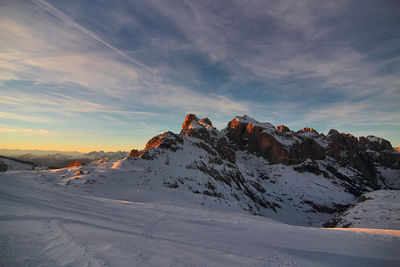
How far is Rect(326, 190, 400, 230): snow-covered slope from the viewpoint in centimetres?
2125

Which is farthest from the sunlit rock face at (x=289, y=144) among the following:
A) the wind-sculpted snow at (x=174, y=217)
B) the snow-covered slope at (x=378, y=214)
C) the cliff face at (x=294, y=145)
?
the snow-covered slope at (x=378, y=214)

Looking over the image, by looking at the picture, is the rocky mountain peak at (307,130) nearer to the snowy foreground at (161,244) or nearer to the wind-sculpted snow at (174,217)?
the wind-sculpted snow at (174,217)

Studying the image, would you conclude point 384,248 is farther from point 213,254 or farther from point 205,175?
point 205,175

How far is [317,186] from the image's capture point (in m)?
68.8

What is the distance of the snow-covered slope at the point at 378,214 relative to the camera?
69.7ft

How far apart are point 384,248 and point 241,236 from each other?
513 centimetres

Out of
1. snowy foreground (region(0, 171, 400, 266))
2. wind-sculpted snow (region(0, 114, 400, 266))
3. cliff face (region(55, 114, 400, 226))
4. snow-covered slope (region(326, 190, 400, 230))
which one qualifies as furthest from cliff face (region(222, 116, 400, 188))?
snowy foreground (region(0, 171, 400, 266))

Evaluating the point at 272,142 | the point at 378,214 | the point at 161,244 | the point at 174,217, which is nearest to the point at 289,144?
the point at 272,142

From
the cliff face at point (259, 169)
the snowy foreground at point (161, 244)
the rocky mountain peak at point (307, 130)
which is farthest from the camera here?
the rocky mountain peak at point (307, 130)

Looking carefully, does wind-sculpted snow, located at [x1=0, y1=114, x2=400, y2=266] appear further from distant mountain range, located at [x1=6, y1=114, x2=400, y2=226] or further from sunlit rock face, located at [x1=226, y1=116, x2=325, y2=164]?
sunlit rock face, located at [x1=226, y1=116, x2=325, y2=164]

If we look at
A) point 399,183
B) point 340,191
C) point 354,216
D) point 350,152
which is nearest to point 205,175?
point 354,216

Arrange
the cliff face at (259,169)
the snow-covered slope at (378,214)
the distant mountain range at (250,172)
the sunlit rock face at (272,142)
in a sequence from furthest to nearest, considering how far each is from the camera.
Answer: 1. the sunlit rock face at (272,142)
2. the cliff face at (259,169)
3. the distant mountain range at (250,172)
4. the snow-covered slope at (378,214)

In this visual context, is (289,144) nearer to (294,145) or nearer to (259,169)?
(294,145)

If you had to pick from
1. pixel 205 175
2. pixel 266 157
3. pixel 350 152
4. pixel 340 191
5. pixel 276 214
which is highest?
pixel 350 152
